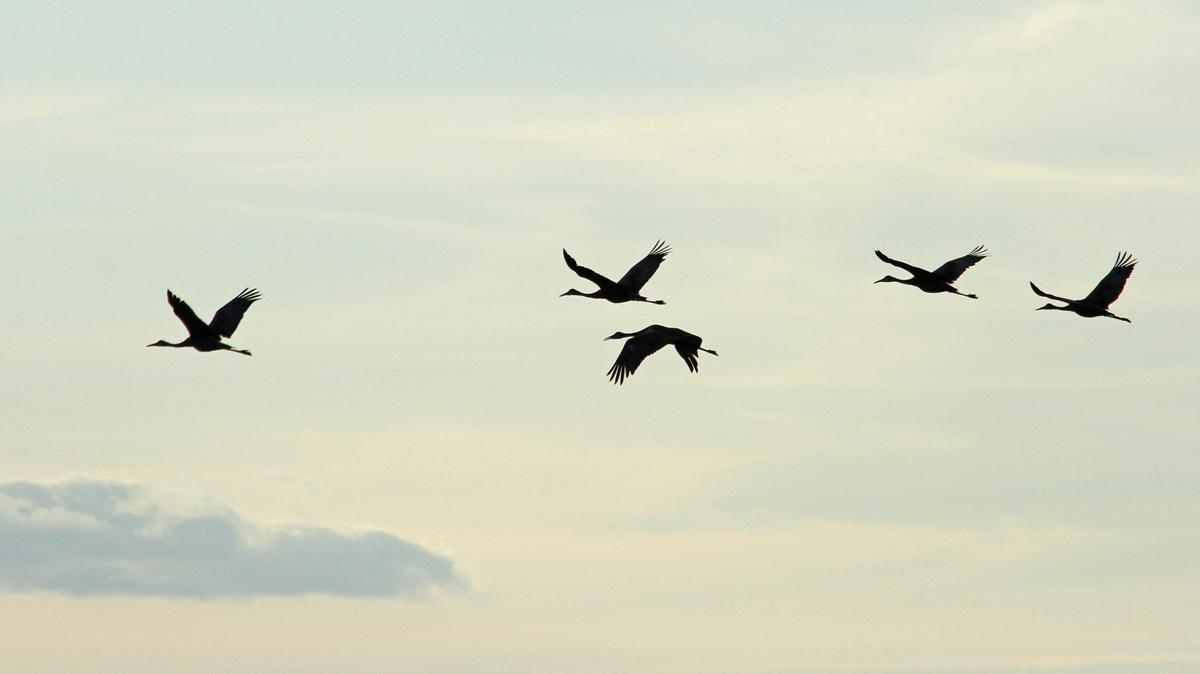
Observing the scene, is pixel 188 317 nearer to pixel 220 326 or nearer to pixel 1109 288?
pixel 220 326

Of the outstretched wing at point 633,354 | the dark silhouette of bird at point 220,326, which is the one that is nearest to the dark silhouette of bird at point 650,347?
the outstretched wing at point 633,354

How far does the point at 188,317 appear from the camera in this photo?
69.1 meters

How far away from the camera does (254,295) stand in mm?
72875

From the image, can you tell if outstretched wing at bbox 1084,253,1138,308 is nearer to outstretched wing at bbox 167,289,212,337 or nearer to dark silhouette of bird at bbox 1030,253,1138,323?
dark silhouette of bird at bbox 1030,253,1138,323

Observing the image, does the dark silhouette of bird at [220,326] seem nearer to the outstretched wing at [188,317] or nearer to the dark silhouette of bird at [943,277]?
the outstretched wing at [188,317]

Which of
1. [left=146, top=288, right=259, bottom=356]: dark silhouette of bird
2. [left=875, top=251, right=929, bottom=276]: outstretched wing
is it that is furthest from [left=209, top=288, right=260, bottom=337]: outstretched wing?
[left=875, top=251, right=929, bottom=276]: outstretched wing

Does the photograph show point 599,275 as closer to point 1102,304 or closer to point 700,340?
point 700,340

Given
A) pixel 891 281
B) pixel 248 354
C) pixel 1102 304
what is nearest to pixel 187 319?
pixel 248 354

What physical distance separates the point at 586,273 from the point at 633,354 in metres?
3.67

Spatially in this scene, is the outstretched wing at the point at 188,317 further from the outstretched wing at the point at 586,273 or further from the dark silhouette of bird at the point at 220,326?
the outstretched wing at the point at 586,273

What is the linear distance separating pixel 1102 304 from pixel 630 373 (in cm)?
1737

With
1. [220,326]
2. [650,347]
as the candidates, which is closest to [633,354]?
[650,347]

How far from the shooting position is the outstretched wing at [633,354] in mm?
68938

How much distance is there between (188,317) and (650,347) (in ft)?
49.3
